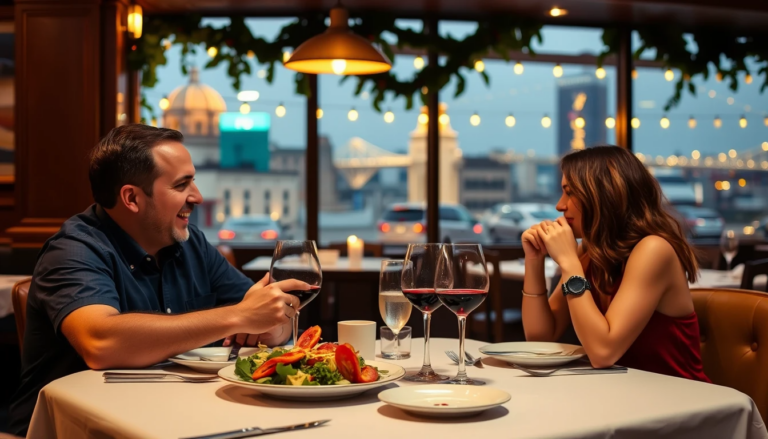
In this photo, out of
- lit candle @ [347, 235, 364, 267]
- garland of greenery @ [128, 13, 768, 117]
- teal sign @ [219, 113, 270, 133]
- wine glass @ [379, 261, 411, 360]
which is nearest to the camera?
wine glass @ [379, 261, 411, 360]

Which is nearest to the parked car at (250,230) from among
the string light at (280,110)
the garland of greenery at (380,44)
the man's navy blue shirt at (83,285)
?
the string light at (280,110)

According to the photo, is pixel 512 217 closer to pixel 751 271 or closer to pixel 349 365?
pixel 751 271

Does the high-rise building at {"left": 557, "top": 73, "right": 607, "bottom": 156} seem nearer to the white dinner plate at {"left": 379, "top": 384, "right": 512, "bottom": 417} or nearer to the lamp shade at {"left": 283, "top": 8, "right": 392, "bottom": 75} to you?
the lamp shade at {"left": 283, "top": 8, "right": 392, "bottom": 75}

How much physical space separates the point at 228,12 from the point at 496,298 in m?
3.27

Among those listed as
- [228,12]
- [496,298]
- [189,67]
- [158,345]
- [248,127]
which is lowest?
[496,298]

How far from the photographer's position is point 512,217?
7.16 meters

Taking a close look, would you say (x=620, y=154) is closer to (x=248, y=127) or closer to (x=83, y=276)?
(x=83, y=276)

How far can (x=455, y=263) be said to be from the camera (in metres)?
1.43

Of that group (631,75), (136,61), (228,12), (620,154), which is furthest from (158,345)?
(631,75)

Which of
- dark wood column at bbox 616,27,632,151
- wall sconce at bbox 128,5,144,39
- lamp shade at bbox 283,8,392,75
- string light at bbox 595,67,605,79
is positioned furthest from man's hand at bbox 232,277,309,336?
string light at bbox 595,67,605,79

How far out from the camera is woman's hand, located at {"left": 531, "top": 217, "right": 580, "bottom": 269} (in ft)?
6.46

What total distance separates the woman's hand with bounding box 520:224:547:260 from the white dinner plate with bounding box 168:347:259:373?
78 centimetres

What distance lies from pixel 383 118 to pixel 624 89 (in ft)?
7.04

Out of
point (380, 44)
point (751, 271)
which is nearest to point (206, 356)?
point (751, 271)
